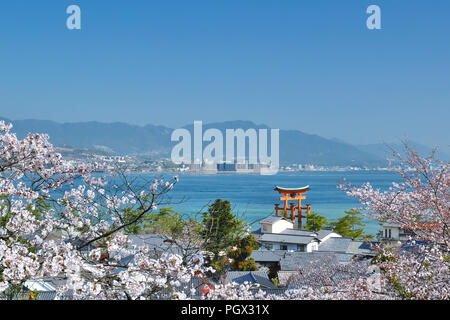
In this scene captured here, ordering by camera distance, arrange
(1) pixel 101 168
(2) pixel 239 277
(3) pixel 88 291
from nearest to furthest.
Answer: (3) pixel 88 291
(1) pixel 101 168
(2) pixel 239 277

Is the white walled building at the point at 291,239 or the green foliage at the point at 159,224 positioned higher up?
the green foliage at the point at 159,224

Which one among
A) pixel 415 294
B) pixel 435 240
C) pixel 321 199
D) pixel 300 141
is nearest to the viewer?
pixel 415 294

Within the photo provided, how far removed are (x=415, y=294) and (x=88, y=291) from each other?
2229 mm

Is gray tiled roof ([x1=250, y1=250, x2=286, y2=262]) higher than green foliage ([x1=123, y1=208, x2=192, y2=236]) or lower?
lower

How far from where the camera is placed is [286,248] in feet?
55.4

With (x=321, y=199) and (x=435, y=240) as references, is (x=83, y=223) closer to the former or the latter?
(x=435, y=240)

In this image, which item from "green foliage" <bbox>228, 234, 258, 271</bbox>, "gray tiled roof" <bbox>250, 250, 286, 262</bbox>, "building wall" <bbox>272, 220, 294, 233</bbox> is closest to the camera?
"green foliage" <bbox>228, 234, 258, 271</bbox>

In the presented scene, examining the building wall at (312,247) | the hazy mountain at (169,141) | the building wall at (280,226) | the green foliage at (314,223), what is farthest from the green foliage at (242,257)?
the hazy mountain at (169,141)

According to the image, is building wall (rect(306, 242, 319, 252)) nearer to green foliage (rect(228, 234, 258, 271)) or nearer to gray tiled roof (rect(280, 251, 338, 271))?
gray tiled roof (rect(280, 251, 338, 271))

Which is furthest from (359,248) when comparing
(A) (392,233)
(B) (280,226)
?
(B) (280,226)
